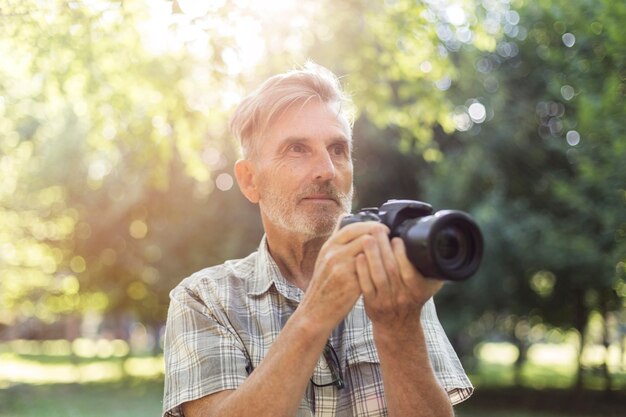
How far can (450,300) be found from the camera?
1817 cm

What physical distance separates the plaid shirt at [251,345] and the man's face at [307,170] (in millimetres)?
226

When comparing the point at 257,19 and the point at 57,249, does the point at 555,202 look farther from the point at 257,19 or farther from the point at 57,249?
the point at 57,249

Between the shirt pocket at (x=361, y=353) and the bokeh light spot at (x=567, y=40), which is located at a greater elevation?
the bokeh light spot at (x=567, y=40)

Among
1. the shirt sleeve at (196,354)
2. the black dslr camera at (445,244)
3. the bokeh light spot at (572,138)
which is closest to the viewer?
the black dslr camera at (445,244)

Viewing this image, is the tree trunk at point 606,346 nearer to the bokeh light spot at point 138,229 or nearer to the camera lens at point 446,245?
the bokeh light spot at point 138,229

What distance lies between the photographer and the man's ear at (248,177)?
2.96 meters

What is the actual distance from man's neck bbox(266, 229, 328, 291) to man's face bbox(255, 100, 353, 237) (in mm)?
65

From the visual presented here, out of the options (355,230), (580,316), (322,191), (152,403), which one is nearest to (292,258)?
(322,191)

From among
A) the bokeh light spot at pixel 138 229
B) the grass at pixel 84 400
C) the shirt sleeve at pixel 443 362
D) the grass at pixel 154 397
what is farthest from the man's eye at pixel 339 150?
the bokeh light spot at pixel 138 229

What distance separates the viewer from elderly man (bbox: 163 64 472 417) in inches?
84.0

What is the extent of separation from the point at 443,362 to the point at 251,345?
668mm

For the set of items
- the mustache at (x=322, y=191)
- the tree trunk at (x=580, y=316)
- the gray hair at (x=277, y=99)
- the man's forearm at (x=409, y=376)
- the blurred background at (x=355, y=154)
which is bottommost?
the man's forearm at (x=409, y=376)

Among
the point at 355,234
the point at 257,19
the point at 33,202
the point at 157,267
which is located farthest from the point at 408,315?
the point at 33,202

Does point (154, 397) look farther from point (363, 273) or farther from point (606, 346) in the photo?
point (363, 273)
